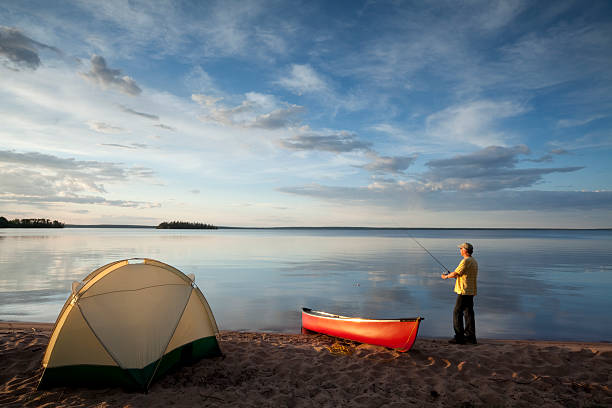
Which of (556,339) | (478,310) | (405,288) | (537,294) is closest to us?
(556,339)

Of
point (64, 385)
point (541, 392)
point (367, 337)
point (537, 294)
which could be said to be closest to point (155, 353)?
point (64, 385)

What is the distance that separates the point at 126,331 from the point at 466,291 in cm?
721

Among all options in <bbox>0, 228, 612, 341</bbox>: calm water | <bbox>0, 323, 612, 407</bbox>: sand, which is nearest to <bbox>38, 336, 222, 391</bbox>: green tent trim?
<bbox>0, 323, 612, 407</bbox>: sand

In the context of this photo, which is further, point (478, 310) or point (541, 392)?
point (478, 310)

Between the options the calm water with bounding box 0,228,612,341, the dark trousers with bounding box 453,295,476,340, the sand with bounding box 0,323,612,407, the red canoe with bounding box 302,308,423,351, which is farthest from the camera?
the calm water with bounding box 0,228,612,341

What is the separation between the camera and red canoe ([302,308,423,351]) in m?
7.49

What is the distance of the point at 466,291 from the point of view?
8.23 m

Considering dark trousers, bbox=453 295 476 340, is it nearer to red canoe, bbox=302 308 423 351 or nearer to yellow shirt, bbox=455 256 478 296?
yellow shirt, bbox=455 256 478 296

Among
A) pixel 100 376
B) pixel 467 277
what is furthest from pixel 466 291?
pixel 100 376

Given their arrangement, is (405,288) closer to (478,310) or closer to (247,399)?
(478,310)

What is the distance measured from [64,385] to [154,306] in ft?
5.95

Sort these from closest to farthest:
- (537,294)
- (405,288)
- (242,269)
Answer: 1. (537,294)
2. (405,288)
3. (242,269)

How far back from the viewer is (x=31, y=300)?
14.5 meters

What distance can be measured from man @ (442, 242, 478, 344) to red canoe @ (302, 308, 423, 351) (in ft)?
5.20
